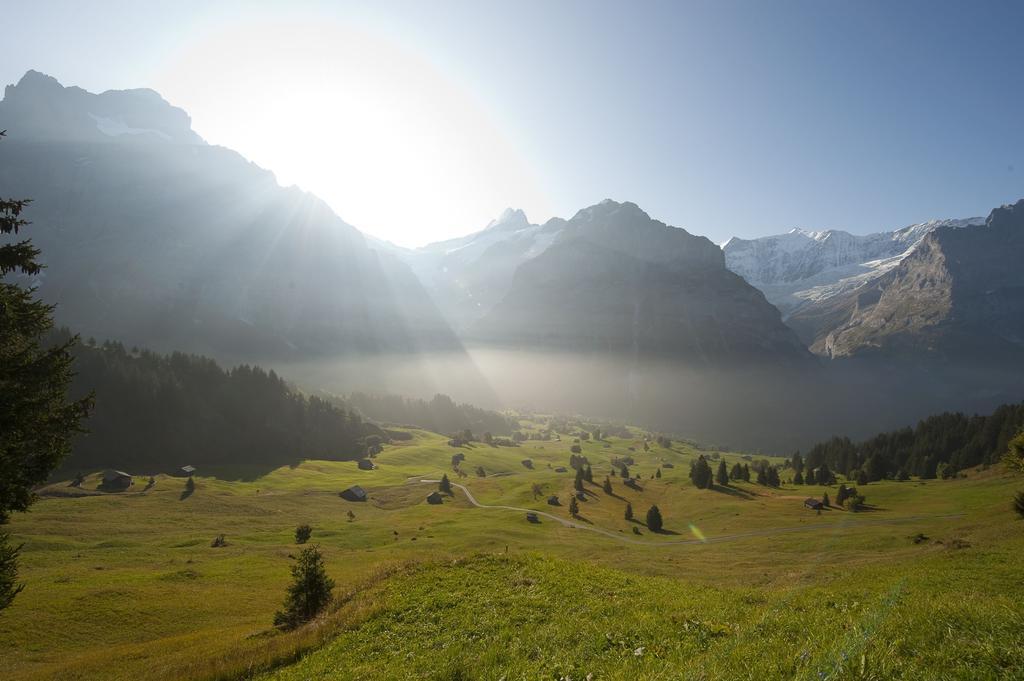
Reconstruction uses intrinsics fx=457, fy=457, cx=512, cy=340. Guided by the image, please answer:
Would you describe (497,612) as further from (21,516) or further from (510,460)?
(510,460)

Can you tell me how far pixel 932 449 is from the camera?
13950 centimetres

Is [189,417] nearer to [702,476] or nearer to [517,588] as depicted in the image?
[702,476]

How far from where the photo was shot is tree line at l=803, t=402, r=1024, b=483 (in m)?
124

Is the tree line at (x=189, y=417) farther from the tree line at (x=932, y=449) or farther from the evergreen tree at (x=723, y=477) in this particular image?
the tree line at (x=932, y=449)

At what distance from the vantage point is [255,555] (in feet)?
210

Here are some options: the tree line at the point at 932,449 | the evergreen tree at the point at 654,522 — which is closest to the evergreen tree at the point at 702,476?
the tree line at the point at 932,449

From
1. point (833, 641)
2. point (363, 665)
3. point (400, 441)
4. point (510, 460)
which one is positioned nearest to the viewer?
point (833, 641)

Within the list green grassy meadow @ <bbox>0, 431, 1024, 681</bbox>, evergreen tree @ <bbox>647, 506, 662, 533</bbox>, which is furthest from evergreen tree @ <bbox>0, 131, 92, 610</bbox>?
evergreen tree @ <bbox>647, 506, 662, 533</bbox>

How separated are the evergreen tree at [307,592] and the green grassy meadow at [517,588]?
4.54 feet

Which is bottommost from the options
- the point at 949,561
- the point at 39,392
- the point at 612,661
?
the point at 949,561

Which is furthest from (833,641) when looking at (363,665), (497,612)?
(363,665)

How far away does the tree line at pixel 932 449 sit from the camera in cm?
12416

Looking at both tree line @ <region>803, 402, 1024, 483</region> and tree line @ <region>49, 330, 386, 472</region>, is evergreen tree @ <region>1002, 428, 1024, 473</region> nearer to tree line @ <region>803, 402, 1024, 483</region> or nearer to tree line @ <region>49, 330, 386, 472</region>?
tree line @ <region>803, 402, 1024, 483</region>

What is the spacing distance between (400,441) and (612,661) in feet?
643
